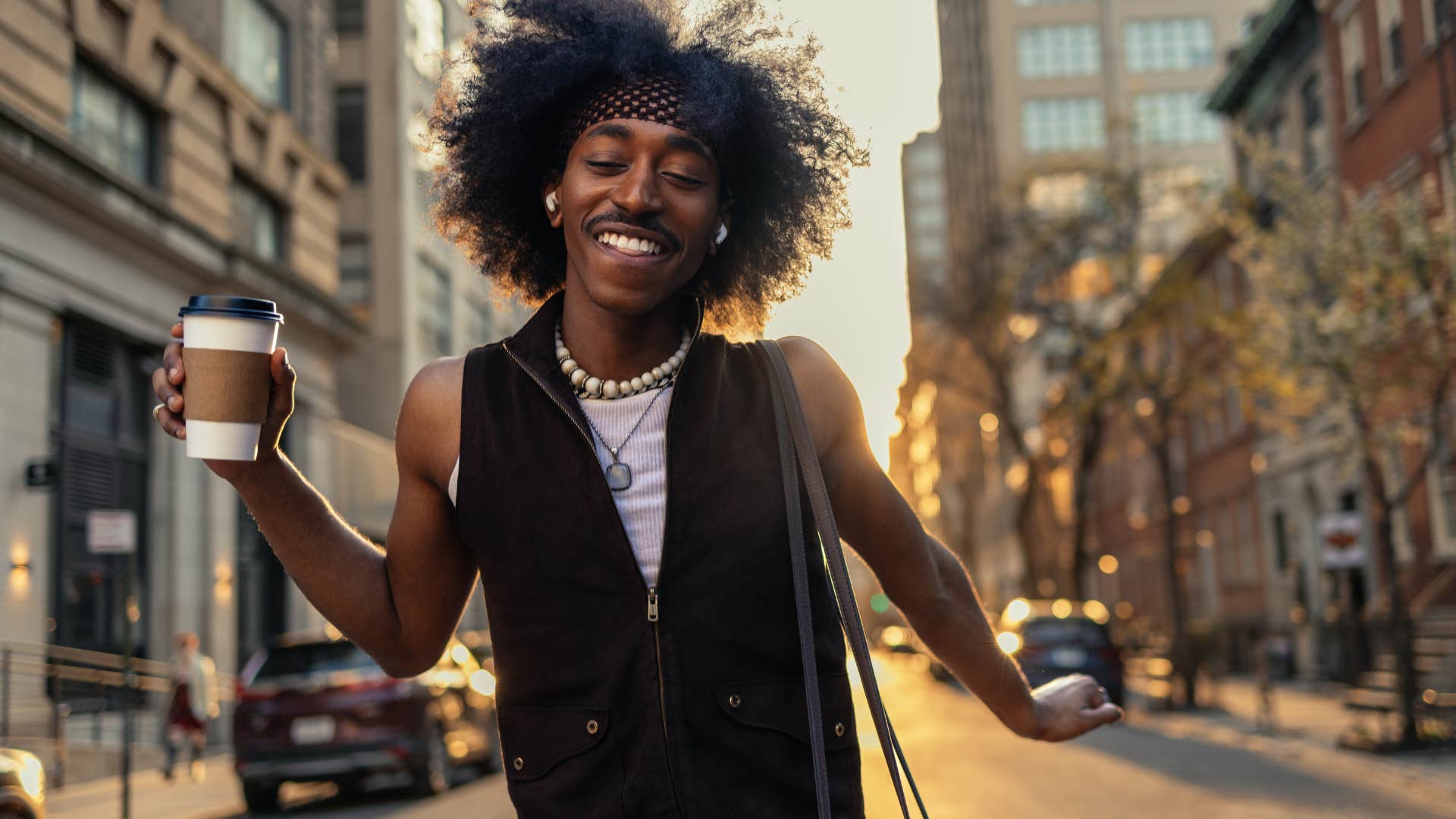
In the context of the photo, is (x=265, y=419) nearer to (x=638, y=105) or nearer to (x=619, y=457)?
(x=619, y=457)

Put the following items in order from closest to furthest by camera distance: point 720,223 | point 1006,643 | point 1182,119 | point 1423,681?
point 720,223 < point 1006,643 < point 1423,681 < point 1182,119

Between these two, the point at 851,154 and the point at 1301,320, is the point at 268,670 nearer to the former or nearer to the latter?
the point at 1301,320

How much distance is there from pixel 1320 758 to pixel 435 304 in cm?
2878

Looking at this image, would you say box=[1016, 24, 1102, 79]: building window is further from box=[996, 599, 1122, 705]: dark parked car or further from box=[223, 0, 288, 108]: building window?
box=[996, 599, 1122, 705]: dark parked car

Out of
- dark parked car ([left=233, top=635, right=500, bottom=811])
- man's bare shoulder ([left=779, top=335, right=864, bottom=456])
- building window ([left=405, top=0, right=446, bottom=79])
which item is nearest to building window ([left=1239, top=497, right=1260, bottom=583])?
building window ([left=405, top=0, right=446, bottom=79])

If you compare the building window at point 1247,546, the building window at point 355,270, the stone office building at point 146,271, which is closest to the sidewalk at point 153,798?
the stone office building at point 146,271

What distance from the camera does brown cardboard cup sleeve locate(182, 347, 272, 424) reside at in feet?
6.91

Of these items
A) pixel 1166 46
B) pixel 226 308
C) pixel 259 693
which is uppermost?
pixel 1166 46

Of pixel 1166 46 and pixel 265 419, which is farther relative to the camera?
pixel 1166 46

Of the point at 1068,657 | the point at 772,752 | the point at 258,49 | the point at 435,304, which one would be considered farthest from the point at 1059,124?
the point at 772,752

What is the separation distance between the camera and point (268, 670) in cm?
1483

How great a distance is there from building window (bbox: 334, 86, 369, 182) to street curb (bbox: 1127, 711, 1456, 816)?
923 inches

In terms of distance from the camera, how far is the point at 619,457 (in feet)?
7.97

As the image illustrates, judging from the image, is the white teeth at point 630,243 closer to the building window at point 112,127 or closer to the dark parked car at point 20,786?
the dark parked car at point 20,786
